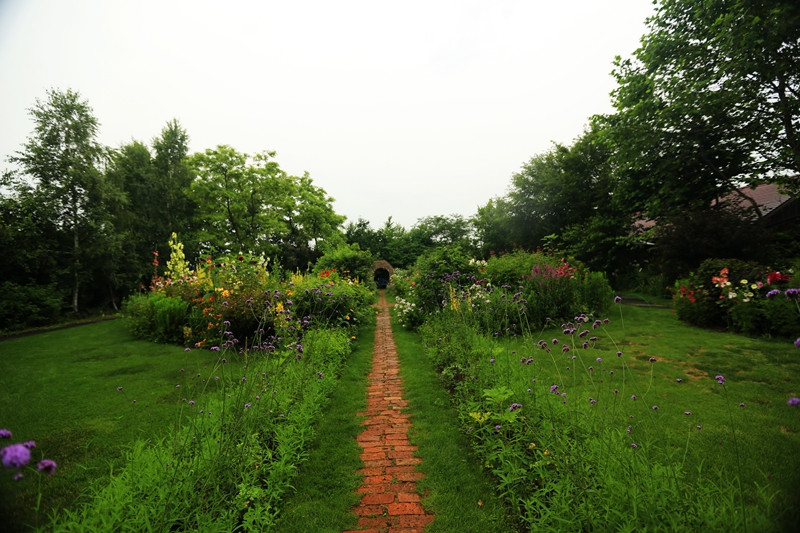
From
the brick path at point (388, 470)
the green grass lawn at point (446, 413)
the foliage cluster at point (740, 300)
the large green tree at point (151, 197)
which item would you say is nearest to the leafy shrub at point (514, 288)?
the green grass lawn at point (446, 413)

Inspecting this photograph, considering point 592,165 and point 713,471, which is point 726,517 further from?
point 592,165

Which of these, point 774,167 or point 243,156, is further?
point 243,156

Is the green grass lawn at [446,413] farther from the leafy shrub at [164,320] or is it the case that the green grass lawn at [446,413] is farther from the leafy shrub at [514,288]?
the leafy shrub at [514,288]

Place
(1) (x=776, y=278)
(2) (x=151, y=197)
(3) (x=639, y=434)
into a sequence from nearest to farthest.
A: 1. (3) (x=639, y=434)
2. (1) (x=776, y=278)
3. (2) (x=151, y=197)

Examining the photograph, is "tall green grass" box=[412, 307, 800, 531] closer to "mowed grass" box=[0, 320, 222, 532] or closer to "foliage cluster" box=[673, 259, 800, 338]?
"foliage cluster" box=[673, 259, 800, 338]

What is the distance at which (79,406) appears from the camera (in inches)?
158

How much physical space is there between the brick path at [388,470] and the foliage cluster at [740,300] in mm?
7104

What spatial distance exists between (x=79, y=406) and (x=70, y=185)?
16455mm

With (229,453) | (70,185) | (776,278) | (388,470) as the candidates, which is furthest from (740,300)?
(70,185)

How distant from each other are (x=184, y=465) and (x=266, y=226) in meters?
23.1

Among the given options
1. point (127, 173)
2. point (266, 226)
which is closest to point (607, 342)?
point (266, 226)

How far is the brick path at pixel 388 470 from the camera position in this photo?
2252 mm

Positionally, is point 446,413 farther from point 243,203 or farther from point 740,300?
point 243,203

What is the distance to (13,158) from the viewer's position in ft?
43.9
